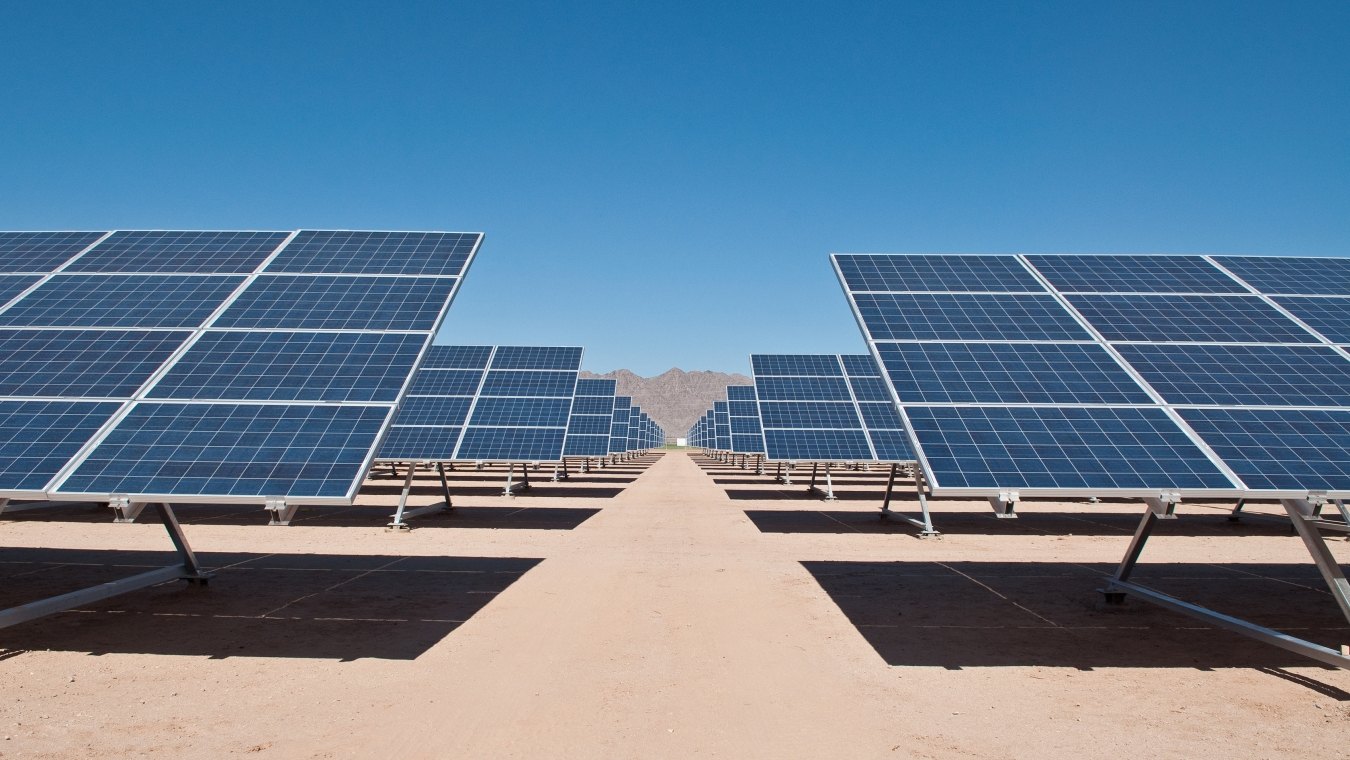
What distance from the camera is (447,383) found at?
2984 centimetres

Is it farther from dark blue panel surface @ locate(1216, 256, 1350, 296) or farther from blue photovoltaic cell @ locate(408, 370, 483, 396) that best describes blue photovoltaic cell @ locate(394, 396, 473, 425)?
dark blue panel surface @ locate(1216, 256, 1350, 296)

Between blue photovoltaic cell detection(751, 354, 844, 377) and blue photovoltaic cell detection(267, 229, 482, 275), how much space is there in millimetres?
23628

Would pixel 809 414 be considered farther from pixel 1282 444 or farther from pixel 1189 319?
pixel 1282 444

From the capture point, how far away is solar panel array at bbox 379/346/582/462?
22938mm

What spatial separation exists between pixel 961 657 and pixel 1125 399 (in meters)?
4.38

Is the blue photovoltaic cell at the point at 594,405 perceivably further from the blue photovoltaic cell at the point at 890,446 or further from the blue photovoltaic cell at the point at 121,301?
the blue photovoltaic cell at the point at 121,301

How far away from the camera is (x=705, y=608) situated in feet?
35.0

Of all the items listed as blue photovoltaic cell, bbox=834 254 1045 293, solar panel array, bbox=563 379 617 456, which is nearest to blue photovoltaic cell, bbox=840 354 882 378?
solar panel array, bbox=563 379 617 456

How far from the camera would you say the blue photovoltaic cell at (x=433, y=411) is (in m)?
25.2

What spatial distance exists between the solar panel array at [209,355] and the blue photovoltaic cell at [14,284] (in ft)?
0.18

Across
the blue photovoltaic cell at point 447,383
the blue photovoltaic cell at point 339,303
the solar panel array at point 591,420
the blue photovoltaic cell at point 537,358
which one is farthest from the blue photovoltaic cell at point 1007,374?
the blue photovoltaic cell at point 537,358

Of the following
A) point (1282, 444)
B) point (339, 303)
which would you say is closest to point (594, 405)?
point (339, 303)

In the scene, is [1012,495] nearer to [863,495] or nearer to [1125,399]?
[1125,399]

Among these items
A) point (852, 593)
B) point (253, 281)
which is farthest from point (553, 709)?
point (253, 281)
